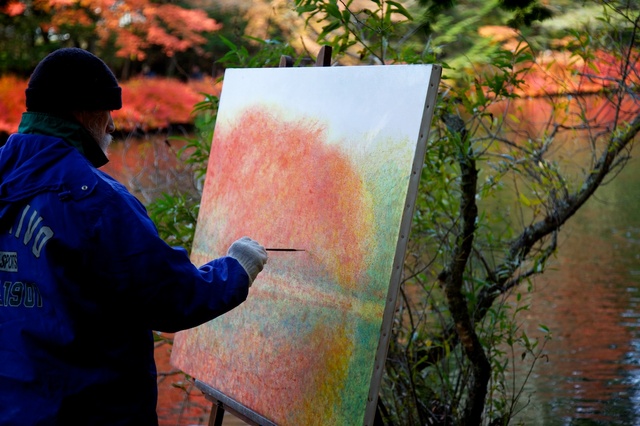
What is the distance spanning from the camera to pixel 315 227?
1.56m

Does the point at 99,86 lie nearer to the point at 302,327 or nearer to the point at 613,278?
the point at 302,327

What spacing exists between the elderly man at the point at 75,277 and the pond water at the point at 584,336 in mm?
1191

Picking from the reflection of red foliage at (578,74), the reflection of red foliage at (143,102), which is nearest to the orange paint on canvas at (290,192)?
the reflection of red foliage at (578,74)

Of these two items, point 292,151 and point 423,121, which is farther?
point 292,151

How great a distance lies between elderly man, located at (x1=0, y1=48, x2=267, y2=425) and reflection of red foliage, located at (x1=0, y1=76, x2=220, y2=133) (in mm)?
8594

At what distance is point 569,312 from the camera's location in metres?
Answer: 4.09

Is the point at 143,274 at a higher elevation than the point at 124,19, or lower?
lower

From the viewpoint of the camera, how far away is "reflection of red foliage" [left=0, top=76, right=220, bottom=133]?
9.77m

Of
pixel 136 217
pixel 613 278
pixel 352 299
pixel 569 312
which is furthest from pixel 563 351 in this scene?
pixel 136 217

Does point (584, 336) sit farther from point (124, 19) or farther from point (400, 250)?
point (124, 19)

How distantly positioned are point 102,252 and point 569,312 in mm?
3364

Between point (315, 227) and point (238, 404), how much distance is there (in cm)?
41

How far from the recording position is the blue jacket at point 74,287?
3.88ft

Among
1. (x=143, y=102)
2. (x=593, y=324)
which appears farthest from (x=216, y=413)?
(x=143, y=102)
